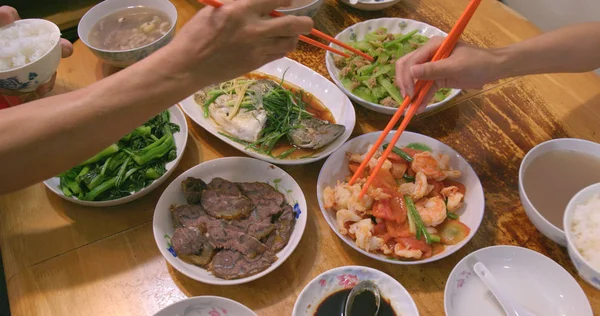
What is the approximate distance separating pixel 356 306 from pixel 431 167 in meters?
0.64

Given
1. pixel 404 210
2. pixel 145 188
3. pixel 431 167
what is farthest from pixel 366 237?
pixel 145 188

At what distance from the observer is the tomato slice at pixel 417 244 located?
1.48 meters

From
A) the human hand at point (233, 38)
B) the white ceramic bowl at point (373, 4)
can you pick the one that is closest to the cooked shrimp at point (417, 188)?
the human hand at point (233, 38)

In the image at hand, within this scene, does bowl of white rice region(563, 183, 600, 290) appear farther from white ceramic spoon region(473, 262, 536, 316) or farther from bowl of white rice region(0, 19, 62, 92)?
bowl of white rice region(0, 19, 62, 92)

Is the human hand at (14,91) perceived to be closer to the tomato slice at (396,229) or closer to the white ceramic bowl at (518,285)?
the tomato slice at (396,229)

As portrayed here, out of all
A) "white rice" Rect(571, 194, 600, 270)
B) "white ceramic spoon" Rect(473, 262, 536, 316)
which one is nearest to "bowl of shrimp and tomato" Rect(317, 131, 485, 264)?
"white ceramic spoon" Rect(473, 262, 536, 316)

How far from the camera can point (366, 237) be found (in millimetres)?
1451

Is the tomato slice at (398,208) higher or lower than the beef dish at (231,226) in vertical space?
higher

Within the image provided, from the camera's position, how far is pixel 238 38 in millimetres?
1320

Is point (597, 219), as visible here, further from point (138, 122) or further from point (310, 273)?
point (138, 122)

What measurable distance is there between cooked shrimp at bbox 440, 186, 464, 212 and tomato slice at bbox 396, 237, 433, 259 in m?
0.20

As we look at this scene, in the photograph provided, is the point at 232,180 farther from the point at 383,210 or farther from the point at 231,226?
the point at 383,210

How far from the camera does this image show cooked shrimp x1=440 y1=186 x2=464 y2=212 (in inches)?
62.8

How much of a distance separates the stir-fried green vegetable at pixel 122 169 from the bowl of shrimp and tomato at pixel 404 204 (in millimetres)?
682
